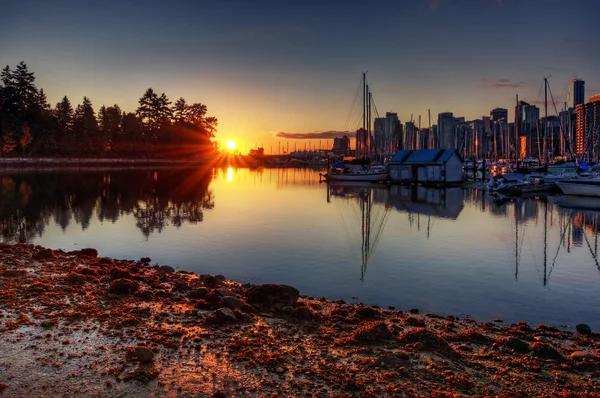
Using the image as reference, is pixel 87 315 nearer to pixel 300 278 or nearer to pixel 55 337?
pixel 55 337

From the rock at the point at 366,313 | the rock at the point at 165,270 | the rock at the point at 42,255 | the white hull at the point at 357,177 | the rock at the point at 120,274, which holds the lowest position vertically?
the rock at the point at 366,313

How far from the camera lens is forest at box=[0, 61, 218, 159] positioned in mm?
107250

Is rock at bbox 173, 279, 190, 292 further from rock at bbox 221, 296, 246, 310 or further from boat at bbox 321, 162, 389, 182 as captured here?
boat at bbox 321, 162, 389, 182

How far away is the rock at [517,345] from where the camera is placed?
933cm

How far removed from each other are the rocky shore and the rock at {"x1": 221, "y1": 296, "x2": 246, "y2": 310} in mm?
30

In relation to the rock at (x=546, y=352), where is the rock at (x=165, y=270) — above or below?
above

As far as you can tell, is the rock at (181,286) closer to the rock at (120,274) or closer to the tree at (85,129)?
the rock at (120,274)

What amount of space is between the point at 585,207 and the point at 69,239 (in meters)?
42.7

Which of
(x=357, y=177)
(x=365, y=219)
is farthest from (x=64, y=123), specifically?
(x=365, y=219)

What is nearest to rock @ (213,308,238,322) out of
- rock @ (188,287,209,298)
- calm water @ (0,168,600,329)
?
rock @ (188,287,209,298)

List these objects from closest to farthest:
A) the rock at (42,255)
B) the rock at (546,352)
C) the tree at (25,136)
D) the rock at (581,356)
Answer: the rock at (581,356), the rock at (546,352), the rock at (42,255), the tree at (25,136)

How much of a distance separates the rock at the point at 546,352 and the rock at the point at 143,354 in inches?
299

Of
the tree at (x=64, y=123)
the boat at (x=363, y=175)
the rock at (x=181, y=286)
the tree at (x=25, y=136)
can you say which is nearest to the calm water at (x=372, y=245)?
the rock at (x=181, y=286)

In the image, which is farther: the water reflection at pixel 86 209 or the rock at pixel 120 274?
the water reflection at pixel 86 209
